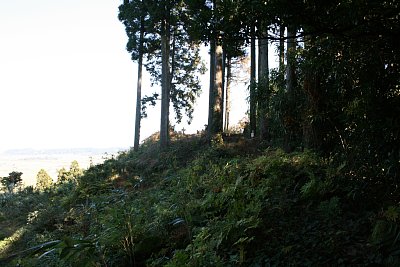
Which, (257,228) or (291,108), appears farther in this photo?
(291,108)

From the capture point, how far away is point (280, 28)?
4.21m

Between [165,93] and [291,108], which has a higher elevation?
[165,93]

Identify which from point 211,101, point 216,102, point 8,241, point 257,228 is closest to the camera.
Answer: point 257,228

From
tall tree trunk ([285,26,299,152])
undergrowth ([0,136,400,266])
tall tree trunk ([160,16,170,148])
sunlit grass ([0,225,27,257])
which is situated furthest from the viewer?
tall tree trunk ([160,16,170,148])

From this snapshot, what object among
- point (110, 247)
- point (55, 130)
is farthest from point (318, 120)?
point (55, 130)

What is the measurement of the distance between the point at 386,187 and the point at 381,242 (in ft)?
4.16

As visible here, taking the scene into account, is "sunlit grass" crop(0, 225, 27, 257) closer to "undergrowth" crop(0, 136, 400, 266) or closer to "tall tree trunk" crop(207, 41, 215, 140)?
"undergrowth" crop(0, 136, 400, 266)

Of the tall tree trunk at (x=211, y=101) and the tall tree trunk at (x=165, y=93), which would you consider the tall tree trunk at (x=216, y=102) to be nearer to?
the tall tree trunk at (x=211, y=101)

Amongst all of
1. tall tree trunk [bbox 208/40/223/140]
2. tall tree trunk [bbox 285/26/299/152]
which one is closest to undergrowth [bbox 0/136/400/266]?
tall tree trunk [bbox 285/26/299/152]

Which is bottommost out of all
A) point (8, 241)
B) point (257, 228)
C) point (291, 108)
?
point (8, 241)

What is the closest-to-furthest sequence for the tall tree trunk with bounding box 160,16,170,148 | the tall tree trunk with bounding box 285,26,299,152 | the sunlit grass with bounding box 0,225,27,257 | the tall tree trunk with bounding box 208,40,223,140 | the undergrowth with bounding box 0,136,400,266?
1. the undergrowth with bounding box 0,136,400,266
2. the tall tree trunk with bounding box 285,26,299,152
3. the sunlit grass with bounding box 0,225,27,257
4. the tall tree trunk with bounding box 208,40,223,140
5. the tall tree trunk with bounding box 160,16,170,148

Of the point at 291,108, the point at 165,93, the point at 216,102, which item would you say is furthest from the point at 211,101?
the point at 291,108

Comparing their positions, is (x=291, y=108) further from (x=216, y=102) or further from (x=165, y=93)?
(x=165, y=93)

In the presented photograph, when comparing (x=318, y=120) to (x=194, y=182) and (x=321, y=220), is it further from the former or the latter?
(x=194, y=182)
